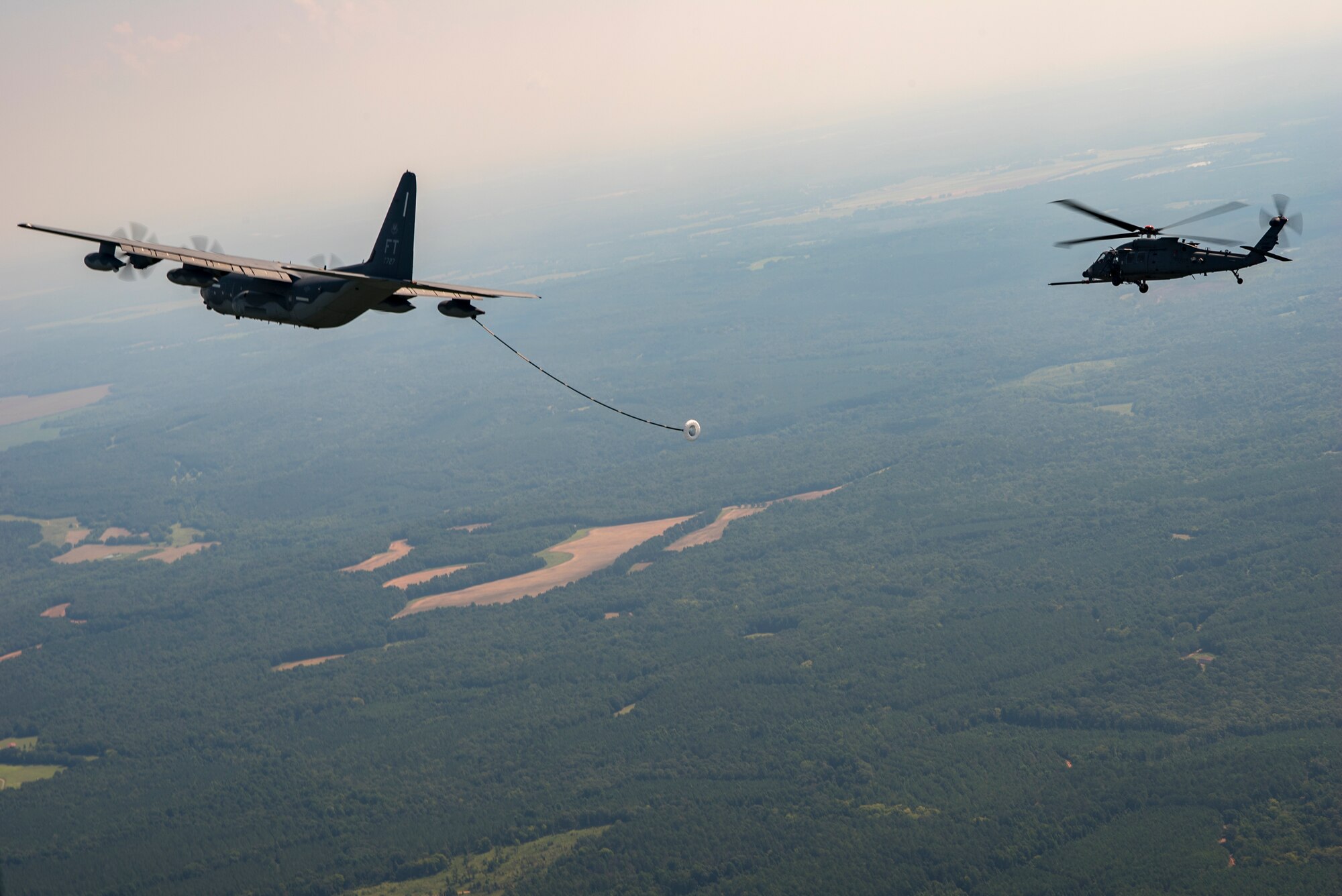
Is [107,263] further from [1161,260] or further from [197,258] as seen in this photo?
[1161,260]

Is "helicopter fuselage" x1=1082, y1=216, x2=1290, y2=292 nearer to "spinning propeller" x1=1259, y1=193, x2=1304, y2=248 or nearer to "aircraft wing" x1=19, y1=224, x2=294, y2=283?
"spinning propeller" x1=1259, y1=193, x2=1304, y2=248

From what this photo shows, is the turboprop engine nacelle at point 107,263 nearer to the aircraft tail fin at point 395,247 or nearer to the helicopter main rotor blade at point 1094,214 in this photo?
the aircraft tail fin at point 395,247

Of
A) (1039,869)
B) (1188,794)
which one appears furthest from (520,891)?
(1188,794)

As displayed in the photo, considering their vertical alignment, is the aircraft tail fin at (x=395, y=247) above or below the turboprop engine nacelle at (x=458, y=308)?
above

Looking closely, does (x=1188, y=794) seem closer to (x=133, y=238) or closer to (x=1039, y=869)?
(x=1039, y=869)

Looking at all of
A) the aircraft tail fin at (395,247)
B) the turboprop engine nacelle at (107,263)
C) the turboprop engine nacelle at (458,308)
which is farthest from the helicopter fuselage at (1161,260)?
the turboprop engine nacelle at (107,263)

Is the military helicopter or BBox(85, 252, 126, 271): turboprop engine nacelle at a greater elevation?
BBox(85, 252, 126, 271): turboprop engine nacelle

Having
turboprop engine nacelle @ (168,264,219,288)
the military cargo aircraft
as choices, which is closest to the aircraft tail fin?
the military cargo aircraft
